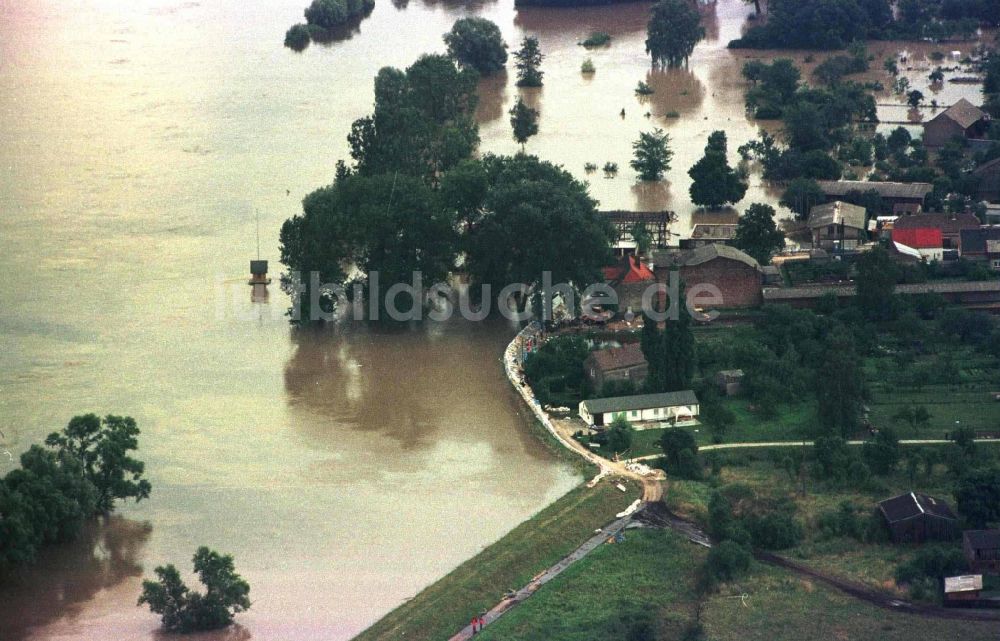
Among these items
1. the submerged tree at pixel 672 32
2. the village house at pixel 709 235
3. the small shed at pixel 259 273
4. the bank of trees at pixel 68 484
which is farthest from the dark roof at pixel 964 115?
the bank of trees at pixel 68 484

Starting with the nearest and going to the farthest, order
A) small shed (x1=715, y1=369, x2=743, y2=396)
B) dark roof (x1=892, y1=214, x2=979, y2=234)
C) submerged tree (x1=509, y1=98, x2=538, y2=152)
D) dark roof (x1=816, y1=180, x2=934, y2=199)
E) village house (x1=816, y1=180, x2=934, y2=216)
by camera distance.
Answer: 1. small shed (x1=715, y1=369, x2=743, y2=396)
2. dark roof (x1=892, y1=214, x2=979, y2=234)
3. village house (x1=816, y1=180, x2=934, y2=216)
4. dark roof (x1=816, y1=180, x2=934, y2=199)
5. submerged tree (x1=509, y1=98, x2=538, y2=152)

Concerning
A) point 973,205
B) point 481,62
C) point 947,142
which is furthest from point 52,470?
point 481,62

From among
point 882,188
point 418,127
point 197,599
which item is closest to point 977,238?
point 882,188

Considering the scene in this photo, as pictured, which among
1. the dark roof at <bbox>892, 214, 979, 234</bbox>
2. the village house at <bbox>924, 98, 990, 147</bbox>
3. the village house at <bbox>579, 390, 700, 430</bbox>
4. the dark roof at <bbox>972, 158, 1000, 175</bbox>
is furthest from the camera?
the village house at <bbox>924, 98, 990, 147</bbox>

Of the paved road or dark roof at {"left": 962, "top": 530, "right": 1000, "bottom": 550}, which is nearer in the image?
the paved road

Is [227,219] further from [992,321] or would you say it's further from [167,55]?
[167,55]

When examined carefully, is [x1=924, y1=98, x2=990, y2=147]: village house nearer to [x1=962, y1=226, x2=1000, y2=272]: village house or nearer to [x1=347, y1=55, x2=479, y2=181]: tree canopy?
[x1=962, y1=226, x2=1000, y2=272]: village house

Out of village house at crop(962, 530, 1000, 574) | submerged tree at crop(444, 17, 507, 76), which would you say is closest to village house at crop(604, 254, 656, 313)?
village house at crop(962, 530, 1000, 574)

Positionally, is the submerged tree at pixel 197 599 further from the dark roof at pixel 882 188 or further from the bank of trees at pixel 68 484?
the dark roof at pixel 882 188

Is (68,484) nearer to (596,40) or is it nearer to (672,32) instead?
(672,32)
